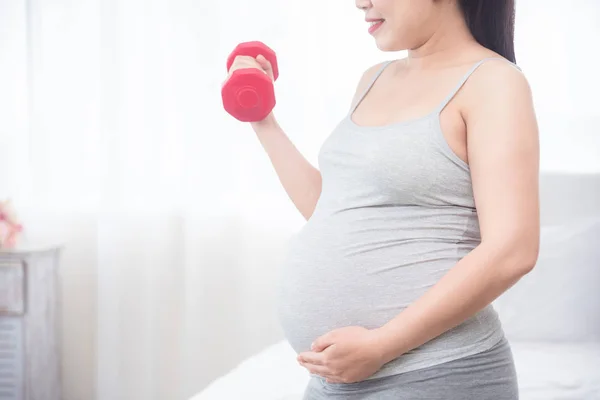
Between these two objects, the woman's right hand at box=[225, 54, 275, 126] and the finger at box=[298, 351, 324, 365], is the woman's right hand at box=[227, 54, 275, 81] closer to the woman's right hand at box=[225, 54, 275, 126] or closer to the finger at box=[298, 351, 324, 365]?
the woman's right hand at box=[225, 54, 275, 126]

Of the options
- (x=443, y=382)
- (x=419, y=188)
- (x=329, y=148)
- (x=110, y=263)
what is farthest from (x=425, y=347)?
(x=110, y=263)

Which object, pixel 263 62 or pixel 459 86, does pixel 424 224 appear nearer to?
pixel 459 86

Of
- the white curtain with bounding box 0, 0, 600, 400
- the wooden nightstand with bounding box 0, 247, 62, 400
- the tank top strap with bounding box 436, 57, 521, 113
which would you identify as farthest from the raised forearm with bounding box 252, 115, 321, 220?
the wooden nightstand with bounding box 0, 247, 62, 400

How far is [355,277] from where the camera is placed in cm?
79

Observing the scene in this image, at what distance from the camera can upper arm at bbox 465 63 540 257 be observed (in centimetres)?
69

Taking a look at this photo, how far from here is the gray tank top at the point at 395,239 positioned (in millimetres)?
751

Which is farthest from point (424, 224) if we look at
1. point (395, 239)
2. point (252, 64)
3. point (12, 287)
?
point (12, 287)

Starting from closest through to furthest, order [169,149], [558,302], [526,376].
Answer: [526,376] < [558,302] < [169,149]

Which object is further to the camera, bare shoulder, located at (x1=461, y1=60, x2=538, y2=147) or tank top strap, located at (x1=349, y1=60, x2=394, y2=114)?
tank top strap, located at (x1=349, y1=60, x2=394, y2=114)

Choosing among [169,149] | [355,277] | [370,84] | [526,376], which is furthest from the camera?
[169,149]

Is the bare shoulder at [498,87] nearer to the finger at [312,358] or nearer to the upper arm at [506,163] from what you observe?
the upper arm at [506,163]

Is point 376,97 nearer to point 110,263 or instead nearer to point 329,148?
point 329,148

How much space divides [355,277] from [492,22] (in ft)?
1.12

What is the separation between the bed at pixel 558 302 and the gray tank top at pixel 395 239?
795mm
